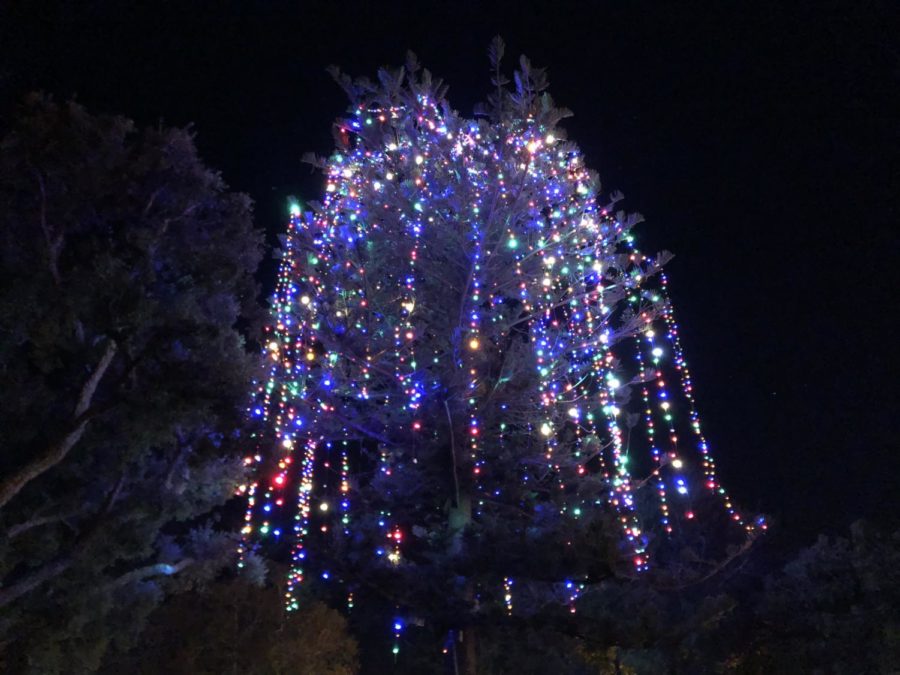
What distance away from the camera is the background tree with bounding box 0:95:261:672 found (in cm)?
566

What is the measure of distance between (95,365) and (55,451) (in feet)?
3.00

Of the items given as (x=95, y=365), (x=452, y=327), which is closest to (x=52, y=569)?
(x=95, y=365)

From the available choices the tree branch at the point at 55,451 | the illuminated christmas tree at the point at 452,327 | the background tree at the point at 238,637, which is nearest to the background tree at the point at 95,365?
the tree branch at the point at 55,451

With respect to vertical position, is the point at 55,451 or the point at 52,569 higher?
the point at 55,451

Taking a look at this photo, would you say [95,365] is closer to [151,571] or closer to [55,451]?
[55,451]

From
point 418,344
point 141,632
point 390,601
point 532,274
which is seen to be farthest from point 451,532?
point 141,632

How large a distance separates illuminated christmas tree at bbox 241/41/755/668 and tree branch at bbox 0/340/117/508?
5.55 ft

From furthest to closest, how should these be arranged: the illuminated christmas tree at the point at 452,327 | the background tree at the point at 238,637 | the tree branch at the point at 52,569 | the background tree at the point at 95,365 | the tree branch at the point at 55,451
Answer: the background tree at the point at 238,637 < the illuminated christmas tree at the point at 452,327 < the tree branch at the point at 52,569 < the background tree at the point at 95,365 < the tree branch at the point at 55,451

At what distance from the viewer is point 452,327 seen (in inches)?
263

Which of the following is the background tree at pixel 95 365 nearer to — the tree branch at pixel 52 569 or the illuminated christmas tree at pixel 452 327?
the tree branch at pixel 52 569

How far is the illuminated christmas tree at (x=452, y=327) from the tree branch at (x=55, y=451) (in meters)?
1.69

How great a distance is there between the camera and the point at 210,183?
7141 millimetres

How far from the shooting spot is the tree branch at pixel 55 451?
5.38 metres

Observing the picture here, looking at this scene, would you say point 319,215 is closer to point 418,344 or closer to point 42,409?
point 418,344
